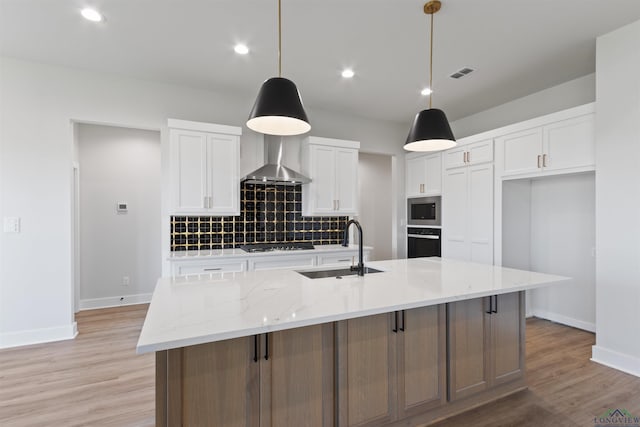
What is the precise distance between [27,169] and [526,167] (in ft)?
17.0

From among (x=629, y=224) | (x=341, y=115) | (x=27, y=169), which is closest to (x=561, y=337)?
(x=629, y=224)

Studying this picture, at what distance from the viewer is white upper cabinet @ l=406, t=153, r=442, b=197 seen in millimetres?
4566

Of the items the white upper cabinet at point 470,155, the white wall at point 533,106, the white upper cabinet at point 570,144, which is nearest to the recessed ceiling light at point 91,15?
the white upper cabinet at point 470,155

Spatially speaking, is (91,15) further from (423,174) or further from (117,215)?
(423,174)

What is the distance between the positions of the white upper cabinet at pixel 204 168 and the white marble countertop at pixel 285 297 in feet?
5.18

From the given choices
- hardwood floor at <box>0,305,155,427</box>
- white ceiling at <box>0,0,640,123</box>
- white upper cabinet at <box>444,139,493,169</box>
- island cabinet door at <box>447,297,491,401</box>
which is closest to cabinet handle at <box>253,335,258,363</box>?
hardwood floor at <box>0,305,155,427</box>

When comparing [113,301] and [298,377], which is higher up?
[298,377]

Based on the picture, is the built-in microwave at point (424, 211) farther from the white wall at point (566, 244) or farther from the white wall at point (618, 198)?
the white wall at point (618, 198)

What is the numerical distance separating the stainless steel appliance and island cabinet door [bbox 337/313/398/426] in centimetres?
303

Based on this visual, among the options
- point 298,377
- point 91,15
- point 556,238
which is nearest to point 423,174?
point 556,238

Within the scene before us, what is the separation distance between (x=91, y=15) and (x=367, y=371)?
10.4 ft

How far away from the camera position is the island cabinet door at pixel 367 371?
166 cm

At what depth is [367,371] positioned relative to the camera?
1.72 m

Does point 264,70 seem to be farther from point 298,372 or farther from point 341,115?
point 298,372
